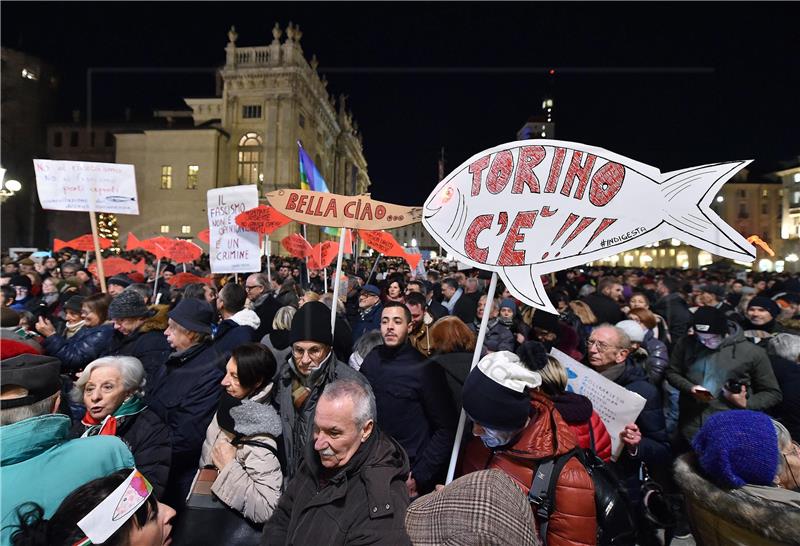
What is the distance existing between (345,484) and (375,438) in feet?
0.82

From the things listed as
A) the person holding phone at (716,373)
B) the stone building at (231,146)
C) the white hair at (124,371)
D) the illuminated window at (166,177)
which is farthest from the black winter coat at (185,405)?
the illuminated window at (166,177)

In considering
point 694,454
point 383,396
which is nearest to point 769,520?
point 694,454

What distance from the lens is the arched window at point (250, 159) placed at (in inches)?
1633

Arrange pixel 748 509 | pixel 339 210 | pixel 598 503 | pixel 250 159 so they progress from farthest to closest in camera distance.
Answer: pixel 250 159 < pixel 339 210 < pixel 598 503 < pixel 748 509

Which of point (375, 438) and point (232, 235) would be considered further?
point (232, 235)

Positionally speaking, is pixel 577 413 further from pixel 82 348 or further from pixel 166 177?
pixel 166 177

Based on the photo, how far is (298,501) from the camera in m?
2.01

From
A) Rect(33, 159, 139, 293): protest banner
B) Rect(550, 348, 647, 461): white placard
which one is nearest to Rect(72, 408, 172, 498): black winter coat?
Rect(550, 348, 647, 461): white placard

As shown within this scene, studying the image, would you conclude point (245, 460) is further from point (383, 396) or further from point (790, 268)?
point (790, 268)

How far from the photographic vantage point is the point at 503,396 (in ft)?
6.77

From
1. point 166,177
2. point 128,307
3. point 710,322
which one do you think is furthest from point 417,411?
point 166,177

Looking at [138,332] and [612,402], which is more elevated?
[138,332]

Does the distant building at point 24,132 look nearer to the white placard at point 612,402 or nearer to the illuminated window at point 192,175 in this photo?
the illuminated window at point 192,175

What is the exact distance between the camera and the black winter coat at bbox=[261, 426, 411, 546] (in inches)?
70.8
